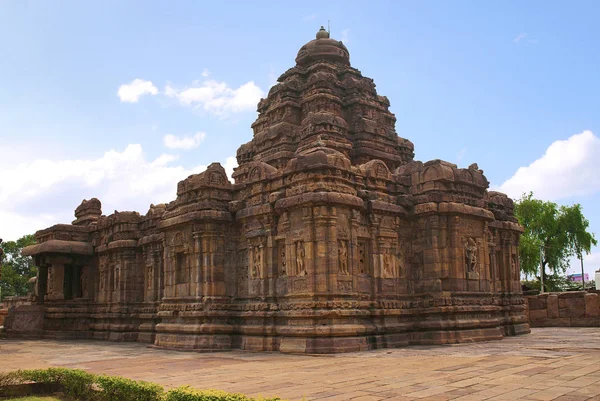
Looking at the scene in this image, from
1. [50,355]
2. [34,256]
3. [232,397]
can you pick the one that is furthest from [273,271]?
[34,256]

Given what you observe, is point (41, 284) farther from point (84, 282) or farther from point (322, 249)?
point (322, 249)

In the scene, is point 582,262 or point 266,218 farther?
point 582,262

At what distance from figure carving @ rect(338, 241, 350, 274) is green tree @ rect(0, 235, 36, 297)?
59.9m

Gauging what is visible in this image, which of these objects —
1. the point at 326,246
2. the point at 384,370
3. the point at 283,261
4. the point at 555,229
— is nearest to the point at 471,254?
the point at 326,246

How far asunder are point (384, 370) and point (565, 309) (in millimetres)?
18198

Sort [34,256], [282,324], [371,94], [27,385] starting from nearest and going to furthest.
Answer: [27,385] < [282,324] < [371,94] < [34,256]

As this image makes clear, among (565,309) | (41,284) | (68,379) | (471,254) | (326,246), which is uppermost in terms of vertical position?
(326,246)

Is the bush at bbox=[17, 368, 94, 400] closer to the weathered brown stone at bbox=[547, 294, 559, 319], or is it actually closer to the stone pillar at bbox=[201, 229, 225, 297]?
the stone pillar at bbox=[201, 229, 225, 297]

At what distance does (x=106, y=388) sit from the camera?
9445 mm

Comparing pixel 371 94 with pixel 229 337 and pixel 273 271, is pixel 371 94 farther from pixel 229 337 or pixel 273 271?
pixel 229 337

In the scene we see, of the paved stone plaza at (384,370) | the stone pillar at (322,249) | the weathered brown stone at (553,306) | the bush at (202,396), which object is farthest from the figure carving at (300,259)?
the weathered brown stone at (553,306)

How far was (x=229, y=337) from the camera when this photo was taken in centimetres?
1816

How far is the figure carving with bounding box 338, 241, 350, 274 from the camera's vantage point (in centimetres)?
1634

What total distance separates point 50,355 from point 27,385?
764 cm
